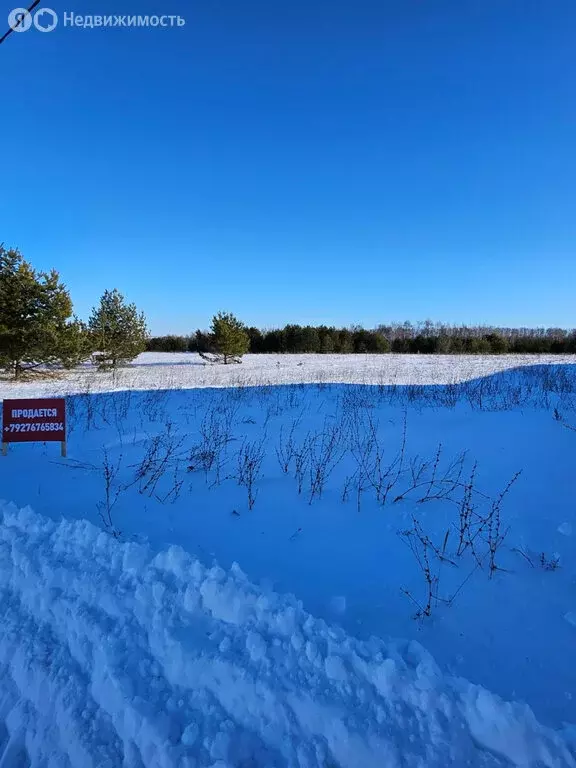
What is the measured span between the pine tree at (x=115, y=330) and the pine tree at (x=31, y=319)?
3610 millimetres

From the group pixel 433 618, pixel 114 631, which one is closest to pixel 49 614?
pixel 114 631

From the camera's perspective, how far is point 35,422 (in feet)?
16.8

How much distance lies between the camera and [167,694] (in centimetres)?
193

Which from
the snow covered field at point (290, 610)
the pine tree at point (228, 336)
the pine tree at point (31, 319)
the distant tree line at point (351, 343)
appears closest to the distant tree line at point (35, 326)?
the pine tree at point (31, 319)

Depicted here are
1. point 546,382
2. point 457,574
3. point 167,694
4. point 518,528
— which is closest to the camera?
point 167,694

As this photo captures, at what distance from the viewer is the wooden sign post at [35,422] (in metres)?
5.03

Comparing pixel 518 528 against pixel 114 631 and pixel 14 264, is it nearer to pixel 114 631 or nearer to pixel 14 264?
pixel 114 631

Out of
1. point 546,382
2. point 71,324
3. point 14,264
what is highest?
point 14,264

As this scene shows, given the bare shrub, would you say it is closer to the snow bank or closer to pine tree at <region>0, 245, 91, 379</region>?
the snow bank

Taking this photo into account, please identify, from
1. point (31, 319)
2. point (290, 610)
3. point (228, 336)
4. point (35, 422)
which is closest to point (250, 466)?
point (290, 610)

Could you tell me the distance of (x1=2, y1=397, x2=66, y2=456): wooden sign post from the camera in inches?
198

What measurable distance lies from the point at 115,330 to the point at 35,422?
691 inches

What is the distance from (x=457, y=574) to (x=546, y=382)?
35.6 ft

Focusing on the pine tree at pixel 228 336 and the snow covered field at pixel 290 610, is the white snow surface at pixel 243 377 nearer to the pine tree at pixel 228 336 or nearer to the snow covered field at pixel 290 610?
the pine tree at pixel 228 336
